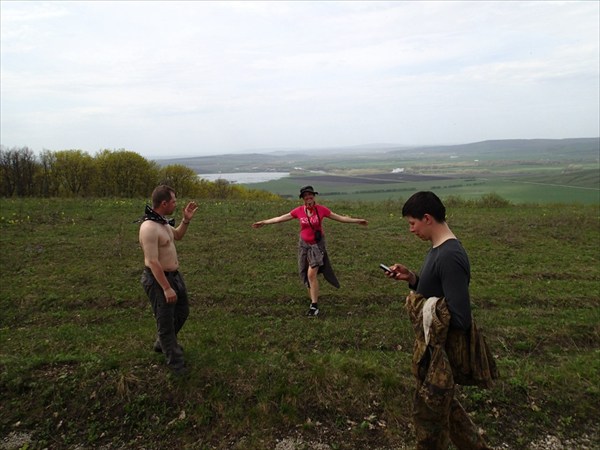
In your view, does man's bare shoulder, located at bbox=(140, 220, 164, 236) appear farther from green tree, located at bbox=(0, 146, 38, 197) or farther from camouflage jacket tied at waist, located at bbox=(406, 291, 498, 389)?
green tree, located at bbox=(0, 146, 38, 197)

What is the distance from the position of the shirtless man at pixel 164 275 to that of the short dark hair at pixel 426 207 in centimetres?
290

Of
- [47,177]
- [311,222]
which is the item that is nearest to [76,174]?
[47,177]

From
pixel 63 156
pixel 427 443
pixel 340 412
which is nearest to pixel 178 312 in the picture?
pixel 340 412

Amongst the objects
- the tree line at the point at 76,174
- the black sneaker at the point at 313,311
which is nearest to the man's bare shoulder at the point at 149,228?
the black sneaker at the point at 313,311

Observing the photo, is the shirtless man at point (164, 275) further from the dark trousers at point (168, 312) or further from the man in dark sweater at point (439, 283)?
the man in dark sweater at point (439, 283)

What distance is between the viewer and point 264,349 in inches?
229

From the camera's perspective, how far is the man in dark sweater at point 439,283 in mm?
2941

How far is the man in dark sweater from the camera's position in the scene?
2941mm

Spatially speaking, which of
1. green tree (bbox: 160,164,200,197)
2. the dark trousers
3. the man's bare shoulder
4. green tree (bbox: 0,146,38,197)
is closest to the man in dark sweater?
the man's bare shoulder

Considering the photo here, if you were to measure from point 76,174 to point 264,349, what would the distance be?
1317 inches

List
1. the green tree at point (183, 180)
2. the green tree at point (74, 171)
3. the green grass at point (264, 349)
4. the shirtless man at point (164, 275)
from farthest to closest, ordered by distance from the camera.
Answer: the green tree at point (183, 180), the green tree at point (74, 171), the shirtless man at point (164, 275), the green grass at point (264, 349)

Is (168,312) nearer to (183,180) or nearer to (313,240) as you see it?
(313,240)

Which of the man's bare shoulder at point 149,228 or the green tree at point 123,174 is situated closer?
the man's bare shoulder at point 149,228

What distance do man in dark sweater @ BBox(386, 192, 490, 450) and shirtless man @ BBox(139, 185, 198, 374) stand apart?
289cm
